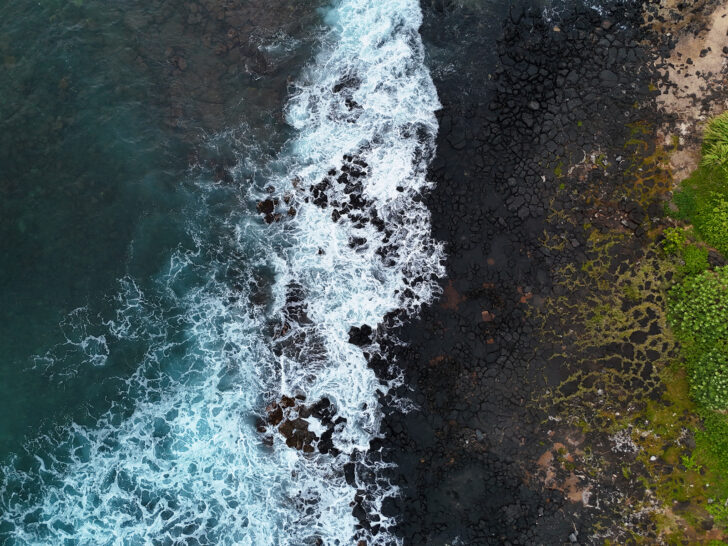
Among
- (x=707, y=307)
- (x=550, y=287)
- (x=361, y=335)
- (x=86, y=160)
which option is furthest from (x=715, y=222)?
(x=86, y=160)

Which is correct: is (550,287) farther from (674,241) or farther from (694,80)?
(694,80)

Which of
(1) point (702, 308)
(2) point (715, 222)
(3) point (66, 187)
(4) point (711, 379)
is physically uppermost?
(3) point (66, 187)

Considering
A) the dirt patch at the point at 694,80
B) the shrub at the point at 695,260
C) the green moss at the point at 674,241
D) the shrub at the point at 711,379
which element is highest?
the dirt patch at the point at 694,80

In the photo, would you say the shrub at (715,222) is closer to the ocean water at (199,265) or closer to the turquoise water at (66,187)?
the ocean water at (199,265)

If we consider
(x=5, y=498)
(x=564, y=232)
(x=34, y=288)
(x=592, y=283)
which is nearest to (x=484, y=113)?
(x=564, y=232)

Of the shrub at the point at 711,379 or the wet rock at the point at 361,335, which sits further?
the wet rock at the point at 361,335

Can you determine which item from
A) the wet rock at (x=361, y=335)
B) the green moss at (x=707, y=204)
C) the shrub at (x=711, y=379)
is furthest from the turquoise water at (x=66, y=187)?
the shrub at (x=711, y=379)

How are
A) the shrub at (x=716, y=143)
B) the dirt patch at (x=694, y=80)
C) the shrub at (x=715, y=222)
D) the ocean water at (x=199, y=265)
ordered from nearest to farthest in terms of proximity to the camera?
1. the shrub at (x=715, y=222)
2. the shrub at (x=716, y=143)
3. the dirt patch at (x=694, y=80)
4. the ocean water at (x=199, y=265)
